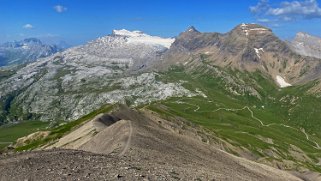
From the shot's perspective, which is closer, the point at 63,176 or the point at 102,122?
the point at 63,176

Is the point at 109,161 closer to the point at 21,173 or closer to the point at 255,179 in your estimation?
the point at 21,173

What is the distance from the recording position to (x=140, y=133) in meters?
102

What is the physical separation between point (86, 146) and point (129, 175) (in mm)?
65957

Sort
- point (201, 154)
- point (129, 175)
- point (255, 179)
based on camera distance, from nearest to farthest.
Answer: point (129, 175), point (255, 179), point (201, 154)

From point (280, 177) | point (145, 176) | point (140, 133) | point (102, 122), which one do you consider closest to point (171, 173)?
point (145, 176)

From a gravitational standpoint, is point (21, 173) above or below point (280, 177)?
above

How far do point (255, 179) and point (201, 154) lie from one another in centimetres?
1679

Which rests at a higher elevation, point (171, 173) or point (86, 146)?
point (171, 173)

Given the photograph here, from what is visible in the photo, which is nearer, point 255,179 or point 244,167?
point 255,179

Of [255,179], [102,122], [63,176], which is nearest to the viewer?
[63,176]

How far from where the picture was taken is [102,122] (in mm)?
188250

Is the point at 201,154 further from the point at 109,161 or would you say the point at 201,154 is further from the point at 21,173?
the point at 21,173

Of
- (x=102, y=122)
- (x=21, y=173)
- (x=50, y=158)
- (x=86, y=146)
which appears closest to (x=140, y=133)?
(x=86, y=146)

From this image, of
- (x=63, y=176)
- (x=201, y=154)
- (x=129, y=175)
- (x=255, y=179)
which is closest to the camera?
(x=63, y=176)
